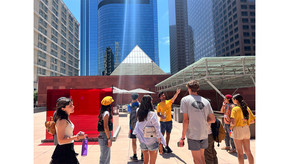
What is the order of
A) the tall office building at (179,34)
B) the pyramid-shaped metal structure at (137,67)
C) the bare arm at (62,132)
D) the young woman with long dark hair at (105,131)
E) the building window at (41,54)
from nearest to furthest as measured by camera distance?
the bare arm at (62,132), the young woman with long dark hair at (105,131), the pyramid-shaped metal structure at (137,67), the building window at (41,54), the tall office building at (179,34)

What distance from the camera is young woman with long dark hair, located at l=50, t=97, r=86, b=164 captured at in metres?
2.52

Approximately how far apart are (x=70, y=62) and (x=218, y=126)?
84.7m

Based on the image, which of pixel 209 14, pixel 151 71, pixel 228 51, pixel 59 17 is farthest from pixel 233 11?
pixel 59 17

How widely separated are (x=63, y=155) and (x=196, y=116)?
207 cm

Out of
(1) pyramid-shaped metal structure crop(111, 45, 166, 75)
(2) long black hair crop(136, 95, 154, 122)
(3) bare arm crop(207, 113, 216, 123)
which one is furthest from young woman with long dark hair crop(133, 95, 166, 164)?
(1) pyramid-shaped metal structure crop(111, 45, 166, 75)

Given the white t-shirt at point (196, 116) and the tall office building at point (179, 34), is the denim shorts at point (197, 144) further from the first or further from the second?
the tall office building at point (179, 34)

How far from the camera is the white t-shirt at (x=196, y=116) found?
9.47 ft

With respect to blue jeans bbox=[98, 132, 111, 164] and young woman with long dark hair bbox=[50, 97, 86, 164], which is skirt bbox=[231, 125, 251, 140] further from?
young woman with long dark hair bbox=[50, 97, 86, 164]

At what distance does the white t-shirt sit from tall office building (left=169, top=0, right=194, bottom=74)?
15336 centimetres

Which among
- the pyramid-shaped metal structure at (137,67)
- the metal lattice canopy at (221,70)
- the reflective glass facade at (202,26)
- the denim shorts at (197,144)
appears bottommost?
the denim shorts at (197,144)

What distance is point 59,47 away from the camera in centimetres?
6812

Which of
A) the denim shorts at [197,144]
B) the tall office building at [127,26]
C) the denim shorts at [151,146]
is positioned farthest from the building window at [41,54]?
the tall office building at [127,26]

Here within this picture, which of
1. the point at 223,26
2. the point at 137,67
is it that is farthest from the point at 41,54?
the point at 223,26
